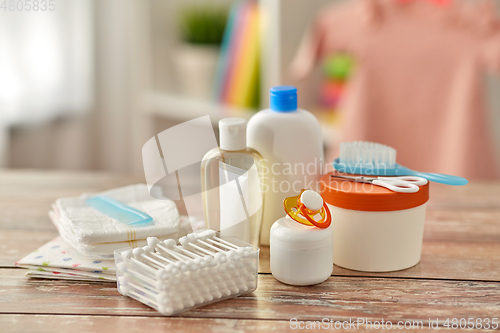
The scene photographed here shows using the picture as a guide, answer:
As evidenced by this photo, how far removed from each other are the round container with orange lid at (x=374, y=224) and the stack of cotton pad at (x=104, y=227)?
205 mm

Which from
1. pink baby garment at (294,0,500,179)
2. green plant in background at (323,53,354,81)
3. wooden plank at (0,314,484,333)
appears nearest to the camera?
wooden plank at (0,314,484,333)

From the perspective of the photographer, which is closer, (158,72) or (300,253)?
(300,253)

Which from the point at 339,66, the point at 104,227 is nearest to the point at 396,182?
the point at 104,227

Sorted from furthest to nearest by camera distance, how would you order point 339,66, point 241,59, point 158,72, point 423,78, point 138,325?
1. point 158,72
2. point 241,59
3. point 339,66
4. point 423,78
5. point 138,325

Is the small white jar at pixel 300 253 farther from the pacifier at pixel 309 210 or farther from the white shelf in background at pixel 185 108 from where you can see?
the white shelf in background at pixel 185 108

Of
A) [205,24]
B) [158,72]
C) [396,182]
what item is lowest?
[396,182]

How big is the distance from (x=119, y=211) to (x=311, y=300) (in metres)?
0.30

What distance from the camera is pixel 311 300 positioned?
541mm

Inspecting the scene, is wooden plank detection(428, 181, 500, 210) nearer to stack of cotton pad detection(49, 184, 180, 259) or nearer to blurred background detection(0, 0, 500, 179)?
blurred background detection(0, 0, 500, 179)

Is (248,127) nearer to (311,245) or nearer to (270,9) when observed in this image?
(311,245)

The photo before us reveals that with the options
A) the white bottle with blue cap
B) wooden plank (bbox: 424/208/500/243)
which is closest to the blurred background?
wooden plank (bbox: 424/208/500/243)

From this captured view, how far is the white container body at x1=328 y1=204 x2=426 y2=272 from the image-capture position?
586 millimetres

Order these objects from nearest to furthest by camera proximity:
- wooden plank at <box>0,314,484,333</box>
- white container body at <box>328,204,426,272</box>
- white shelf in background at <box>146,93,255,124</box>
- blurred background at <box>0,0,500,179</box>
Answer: wooden plank at <box>0,314,484,333</box> < white container body at <box>328,204,426,272</box> < blurred background at <box>0,0,500,179</box> < white shelf in background at <box>146,93,255,124</box>

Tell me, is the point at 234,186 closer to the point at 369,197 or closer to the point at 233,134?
the point at 233,134
